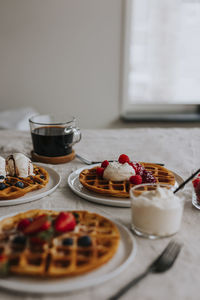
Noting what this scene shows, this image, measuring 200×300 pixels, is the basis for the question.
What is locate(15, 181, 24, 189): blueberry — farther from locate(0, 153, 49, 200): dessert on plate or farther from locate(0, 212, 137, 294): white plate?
locate(0, 212, 137, 294): white plate

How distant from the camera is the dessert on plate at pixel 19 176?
113 centimetres

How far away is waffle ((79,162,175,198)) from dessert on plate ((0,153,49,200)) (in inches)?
6.1

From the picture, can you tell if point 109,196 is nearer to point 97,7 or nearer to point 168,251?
point 168,251

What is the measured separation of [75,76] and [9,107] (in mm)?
815

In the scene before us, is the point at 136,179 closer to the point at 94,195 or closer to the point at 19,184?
the point at 94,195

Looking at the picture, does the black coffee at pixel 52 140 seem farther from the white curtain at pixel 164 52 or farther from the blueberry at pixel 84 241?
the white curtain at pixel 164 52

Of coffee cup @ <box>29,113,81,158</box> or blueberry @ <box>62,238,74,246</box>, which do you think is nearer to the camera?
blueberry @ <box>62,238,74,246</box>

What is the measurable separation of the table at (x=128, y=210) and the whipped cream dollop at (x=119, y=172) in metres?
0.14

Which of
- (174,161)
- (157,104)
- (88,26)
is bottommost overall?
(157,104)

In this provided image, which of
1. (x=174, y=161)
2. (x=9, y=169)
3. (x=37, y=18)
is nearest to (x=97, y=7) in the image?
(x=37, y=18)

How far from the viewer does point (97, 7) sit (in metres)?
3.41

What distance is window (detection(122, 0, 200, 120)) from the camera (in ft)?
11.8

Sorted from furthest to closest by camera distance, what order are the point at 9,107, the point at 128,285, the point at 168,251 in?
1. the point at 9,107
2. the point at 168,251
3. the point at 128,285

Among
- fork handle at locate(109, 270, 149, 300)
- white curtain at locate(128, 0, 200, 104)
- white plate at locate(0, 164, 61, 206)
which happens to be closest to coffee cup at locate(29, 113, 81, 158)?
white plate at locate(0, 164, 61, 206)
